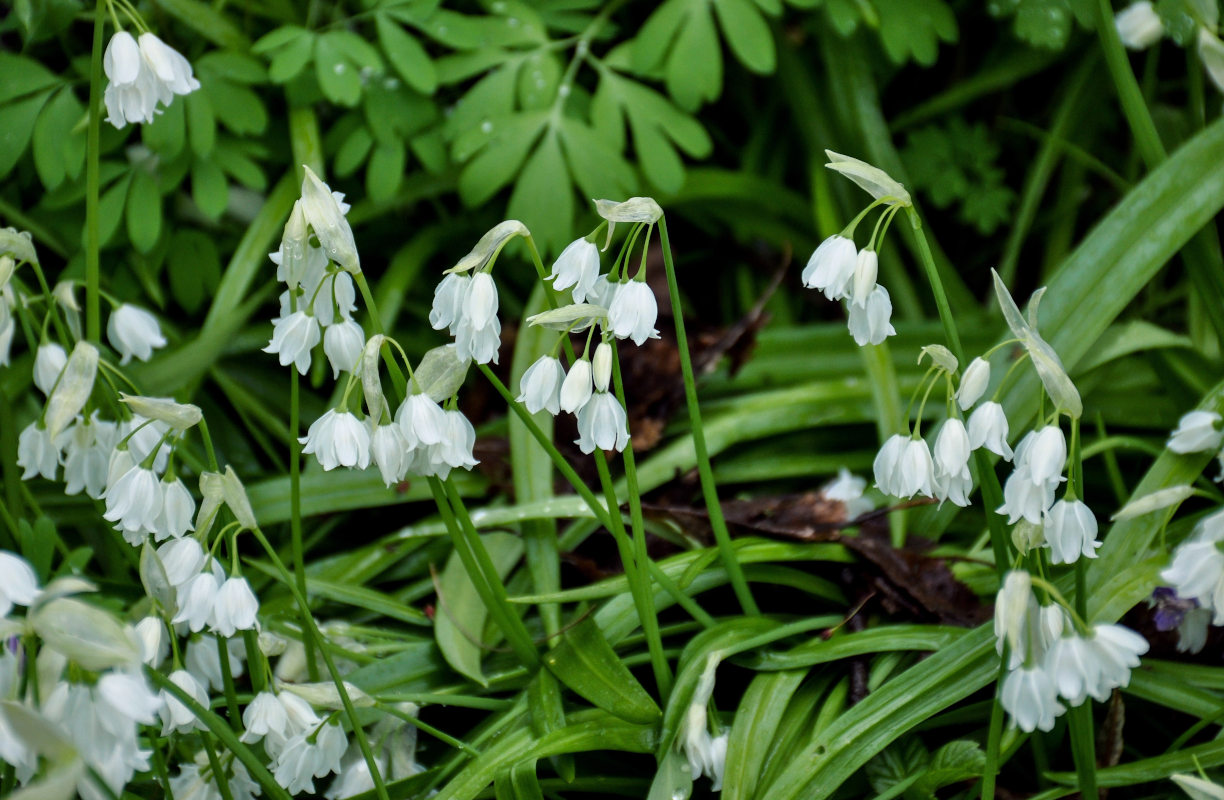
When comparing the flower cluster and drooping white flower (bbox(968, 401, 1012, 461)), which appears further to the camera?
the flower cluster

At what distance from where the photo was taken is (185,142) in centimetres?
210

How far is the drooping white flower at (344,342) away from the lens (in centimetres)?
122

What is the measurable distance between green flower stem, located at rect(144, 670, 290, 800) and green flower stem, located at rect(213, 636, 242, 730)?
0.40 ft

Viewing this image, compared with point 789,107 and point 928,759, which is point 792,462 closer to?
point 928,759

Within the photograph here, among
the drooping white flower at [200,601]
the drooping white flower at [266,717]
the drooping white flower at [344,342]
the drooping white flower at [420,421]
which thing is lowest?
the drooping white flower at [266,717]

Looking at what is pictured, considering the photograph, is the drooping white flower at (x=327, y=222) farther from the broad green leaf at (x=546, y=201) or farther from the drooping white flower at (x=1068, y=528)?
the broad green leaf at (x=546, y=201)

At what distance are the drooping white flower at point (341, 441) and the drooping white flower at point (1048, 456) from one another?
789mm

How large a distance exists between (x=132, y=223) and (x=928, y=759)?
6.26 feet

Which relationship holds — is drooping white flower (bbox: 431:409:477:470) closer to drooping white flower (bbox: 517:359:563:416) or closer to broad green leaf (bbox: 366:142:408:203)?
drooping white flower (bbox: 517:359:563:416)

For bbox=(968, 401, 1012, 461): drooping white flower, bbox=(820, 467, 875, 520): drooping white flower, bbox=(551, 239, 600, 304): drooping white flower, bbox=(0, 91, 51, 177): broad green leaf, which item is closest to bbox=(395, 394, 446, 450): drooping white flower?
bbox=(551, 239, 600, 304): drooping white flower

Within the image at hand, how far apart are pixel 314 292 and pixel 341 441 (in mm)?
209

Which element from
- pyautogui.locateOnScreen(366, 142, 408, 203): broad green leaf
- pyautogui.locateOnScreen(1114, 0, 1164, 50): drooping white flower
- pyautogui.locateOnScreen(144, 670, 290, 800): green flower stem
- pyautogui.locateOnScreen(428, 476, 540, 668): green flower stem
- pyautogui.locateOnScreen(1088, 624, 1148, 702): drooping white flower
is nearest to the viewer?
pyautogui.locateOnScreen(1088, 624, 1148, 702): drooping white flower

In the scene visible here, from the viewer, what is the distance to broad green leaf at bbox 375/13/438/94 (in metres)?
2.13

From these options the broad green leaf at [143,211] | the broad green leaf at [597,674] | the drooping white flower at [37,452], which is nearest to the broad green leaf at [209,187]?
the broad green leaf at [143,211]
